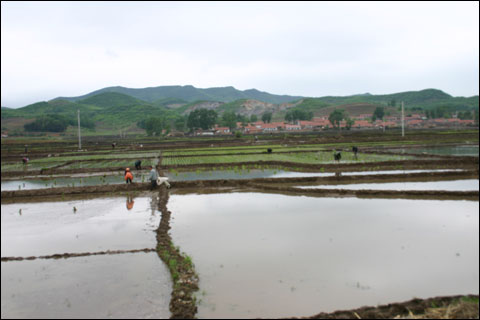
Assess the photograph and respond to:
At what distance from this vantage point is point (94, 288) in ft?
23.8

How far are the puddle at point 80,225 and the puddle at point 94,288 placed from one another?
1.02 metres

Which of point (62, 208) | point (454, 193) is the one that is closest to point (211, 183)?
point (62, 208)

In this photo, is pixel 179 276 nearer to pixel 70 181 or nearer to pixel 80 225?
pixel 80 225

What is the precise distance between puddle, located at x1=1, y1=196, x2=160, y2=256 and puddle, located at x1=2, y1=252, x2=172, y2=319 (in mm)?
1022

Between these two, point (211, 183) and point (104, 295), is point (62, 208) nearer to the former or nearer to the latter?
point (211, 183)

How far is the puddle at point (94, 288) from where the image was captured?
249 inches

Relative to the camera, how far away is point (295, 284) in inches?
284

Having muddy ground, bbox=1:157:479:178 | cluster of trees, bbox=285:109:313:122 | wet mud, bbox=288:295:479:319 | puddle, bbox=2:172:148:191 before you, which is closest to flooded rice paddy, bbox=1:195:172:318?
wet mud, bbox=288:295:479:319

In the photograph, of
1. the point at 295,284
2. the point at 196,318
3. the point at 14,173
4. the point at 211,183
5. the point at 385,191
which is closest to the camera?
the point at 196,318

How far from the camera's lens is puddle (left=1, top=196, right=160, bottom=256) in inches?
387

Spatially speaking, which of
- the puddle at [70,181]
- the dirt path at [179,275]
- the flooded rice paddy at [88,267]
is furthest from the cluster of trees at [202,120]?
the dirt path at [179,275]

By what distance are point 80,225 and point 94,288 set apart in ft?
16.7

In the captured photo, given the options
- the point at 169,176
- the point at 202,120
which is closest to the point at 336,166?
the point at 169,176

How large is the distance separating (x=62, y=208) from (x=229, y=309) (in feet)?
34.2
